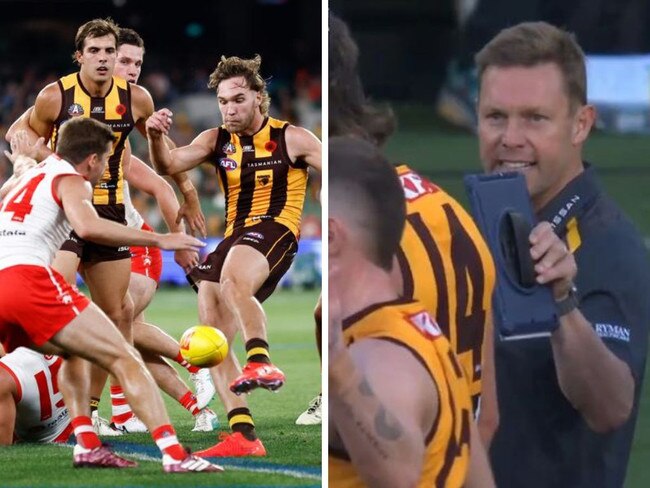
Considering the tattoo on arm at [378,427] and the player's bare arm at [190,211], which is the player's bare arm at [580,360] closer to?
the tattoo on arm at [378,427]

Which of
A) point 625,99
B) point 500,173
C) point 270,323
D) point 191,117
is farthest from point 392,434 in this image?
point 191,117

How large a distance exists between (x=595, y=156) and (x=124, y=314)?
9.46 feet

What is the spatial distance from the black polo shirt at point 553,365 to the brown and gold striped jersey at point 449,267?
0.41 feet

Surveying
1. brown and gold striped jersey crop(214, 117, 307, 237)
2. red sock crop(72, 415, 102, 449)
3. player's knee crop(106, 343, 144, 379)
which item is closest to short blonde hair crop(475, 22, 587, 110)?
player's knee crop(106, 343, 144, 379)

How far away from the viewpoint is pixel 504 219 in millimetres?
2352

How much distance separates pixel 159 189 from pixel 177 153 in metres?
0.54

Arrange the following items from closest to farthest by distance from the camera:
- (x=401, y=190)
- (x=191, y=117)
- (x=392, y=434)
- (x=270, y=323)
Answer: (x=392, y=434)
(x=401, y=190)
(x=270, y=323)
(x=191, y=117)

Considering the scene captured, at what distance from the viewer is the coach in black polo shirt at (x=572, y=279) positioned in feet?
7.99

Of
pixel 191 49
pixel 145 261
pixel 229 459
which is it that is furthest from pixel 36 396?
pixel 191 49

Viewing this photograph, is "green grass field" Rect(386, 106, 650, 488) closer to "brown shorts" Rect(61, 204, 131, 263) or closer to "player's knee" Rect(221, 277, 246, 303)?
"player's knee" Rect(221, 277, 246, 303)

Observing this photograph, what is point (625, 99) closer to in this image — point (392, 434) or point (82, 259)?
point (392, 434)

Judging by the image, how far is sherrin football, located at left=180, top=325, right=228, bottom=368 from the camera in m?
4.34

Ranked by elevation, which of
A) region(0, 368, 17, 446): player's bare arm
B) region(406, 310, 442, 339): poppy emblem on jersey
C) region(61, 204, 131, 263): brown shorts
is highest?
region(406, 310, 442, 339): poppy emblem on jersey

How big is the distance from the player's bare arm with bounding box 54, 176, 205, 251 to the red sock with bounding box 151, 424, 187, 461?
1.72 feet
